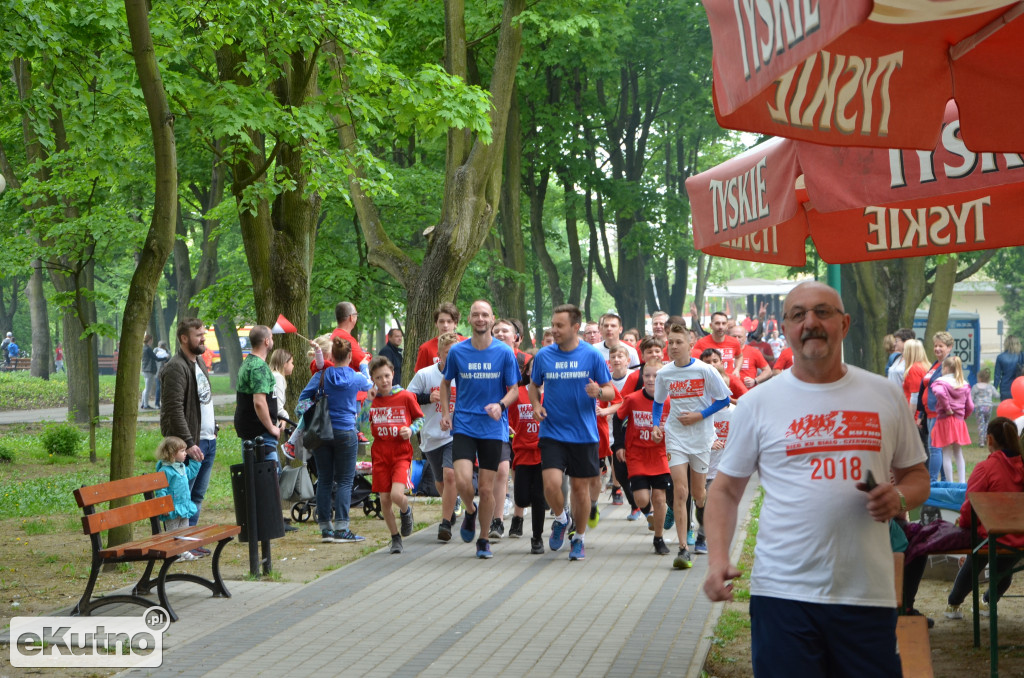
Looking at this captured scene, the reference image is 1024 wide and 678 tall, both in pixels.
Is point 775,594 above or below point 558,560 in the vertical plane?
above

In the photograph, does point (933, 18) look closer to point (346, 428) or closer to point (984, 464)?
point (984, 464)

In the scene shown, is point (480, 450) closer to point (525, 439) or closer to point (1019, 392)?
point (525, 439)

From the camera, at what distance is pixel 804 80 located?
3.82 meters

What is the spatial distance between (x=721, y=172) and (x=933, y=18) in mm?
2729

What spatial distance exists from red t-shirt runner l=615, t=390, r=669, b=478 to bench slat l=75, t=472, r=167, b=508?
4028 millimetres

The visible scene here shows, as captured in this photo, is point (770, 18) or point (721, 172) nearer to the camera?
point (770, 18)

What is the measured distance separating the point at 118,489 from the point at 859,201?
5.62 metres

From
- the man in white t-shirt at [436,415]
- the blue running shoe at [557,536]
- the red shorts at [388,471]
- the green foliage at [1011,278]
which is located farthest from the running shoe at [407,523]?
Answer: the green foliage at [1011,278]

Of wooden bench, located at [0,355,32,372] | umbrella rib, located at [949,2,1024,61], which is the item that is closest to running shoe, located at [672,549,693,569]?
umbrella rib, located at [949,2,1024,61]

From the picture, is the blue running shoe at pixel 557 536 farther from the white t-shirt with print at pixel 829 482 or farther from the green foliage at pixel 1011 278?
the green foliage at pixel 1011 278

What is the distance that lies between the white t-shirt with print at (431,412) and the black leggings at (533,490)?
2.92ft

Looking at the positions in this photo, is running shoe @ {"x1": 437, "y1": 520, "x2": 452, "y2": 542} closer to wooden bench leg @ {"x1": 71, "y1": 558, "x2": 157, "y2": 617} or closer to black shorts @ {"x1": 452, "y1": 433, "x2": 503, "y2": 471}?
black shorts @ {"x1": 452, "y1": 433, "x2": 503, "y2": 471}

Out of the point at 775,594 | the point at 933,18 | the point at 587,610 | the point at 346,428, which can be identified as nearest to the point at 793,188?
the point at 933,18

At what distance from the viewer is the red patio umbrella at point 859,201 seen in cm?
502
